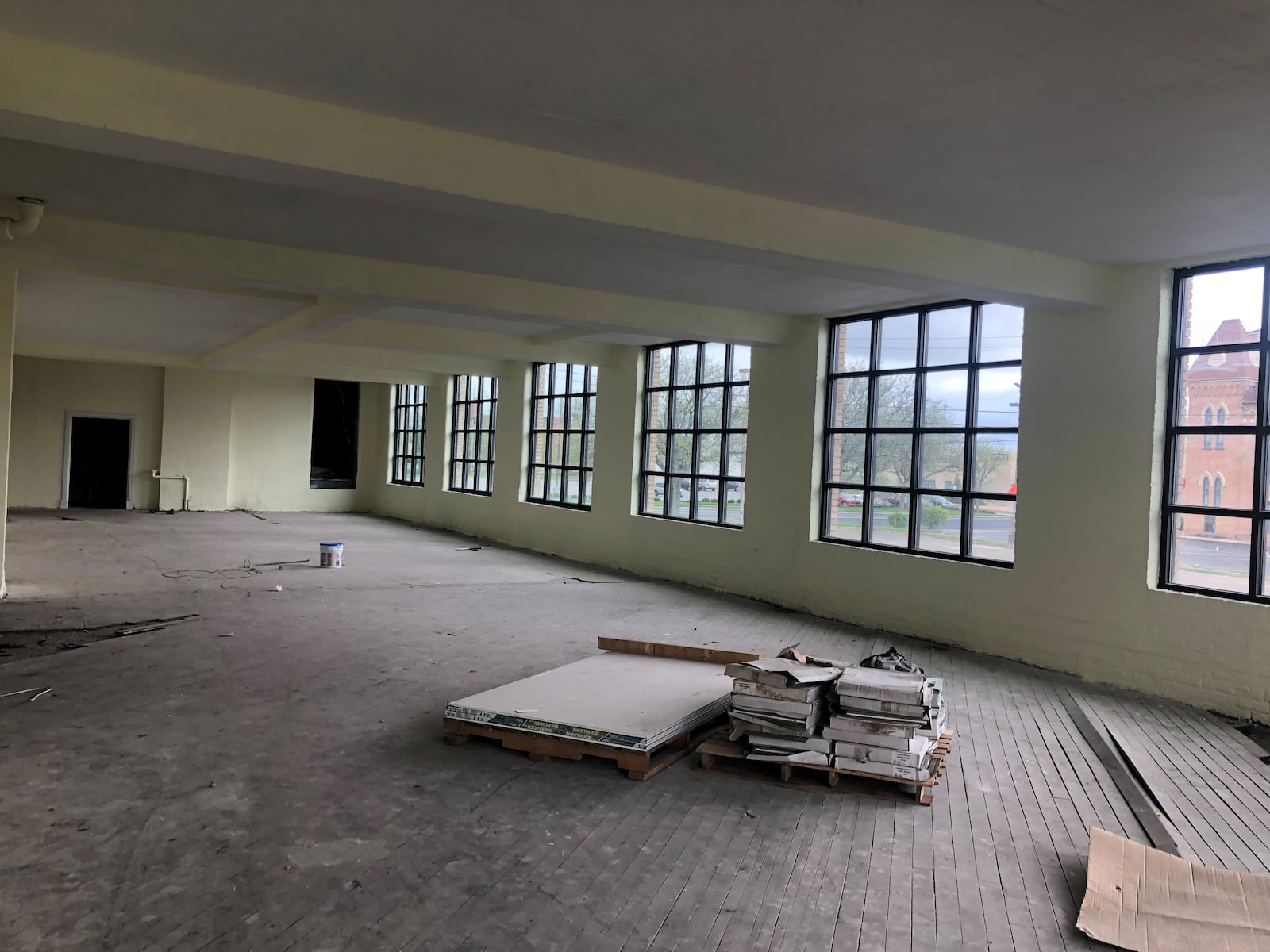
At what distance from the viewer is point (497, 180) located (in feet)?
15.1

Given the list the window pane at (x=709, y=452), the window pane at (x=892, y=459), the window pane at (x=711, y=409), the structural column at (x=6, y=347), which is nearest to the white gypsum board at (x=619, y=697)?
the window pane at (x=892, y=459)

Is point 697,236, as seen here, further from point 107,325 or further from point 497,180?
point 107,325

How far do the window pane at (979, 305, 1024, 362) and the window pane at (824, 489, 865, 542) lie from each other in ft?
6.54

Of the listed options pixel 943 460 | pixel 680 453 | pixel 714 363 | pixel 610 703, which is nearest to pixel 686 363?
pixel 714 363

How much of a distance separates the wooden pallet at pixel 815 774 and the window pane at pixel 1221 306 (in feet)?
12.1

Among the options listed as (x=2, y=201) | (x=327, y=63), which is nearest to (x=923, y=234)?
(x=327, y=63)

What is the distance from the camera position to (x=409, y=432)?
66.4ft

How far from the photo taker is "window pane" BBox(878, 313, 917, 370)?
8.52 meters

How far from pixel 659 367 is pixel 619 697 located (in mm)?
7396

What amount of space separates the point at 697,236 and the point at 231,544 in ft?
35.6

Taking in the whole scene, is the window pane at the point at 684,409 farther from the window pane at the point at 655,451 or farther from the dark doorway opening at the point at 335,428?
the dark doorway opening at the point at 335,428

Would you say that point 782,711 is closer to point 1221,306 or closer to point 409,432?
point 1221,306

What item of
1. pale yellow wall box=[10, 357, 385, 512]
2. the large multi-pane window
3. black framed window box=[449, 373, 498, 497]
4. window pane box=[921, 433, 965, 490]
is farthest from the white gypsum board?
pale yellow wall box=[10, 357, 385, 512]

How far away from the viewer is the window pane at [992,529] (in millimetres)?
7555
